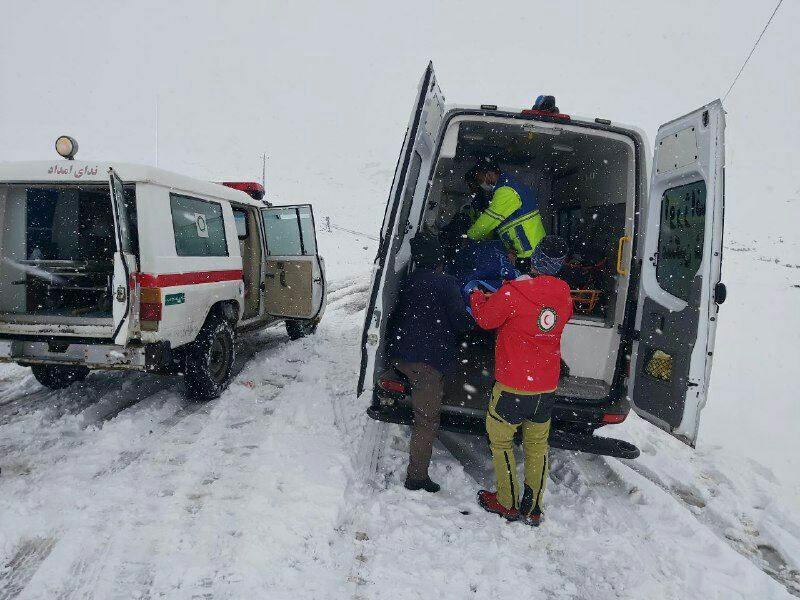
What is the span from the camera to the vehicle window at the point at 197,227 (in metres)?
4.33

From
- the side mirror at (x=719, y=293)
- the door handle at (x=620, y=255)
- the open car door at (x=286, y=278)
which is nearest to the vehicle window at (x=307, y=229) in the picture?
the open car door at (x=286, y=278)

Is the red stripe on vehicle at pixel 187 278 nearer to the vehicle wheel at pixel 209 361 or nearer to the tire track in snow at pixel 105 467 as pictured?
the vehicle wheel at pixel 209 361

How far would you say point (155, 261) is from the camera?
3865mm

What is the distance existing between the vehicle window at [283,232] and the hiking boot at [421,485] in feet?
13.6

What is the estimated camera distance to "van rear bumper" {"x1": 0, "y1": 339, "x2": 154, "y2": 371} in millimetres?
3842

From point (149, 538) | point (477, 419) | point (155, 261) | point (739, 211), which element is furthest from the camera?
point (739, 211)

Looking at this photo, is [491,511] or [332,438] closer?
[491,511]

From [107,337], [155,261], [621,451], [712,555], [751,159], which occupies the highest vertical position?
[751,159]

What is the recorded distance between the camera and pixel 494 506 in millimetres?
3166

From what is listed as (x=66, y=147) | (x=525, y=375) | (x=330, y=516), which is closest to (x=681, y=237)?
(x=525, y=375)

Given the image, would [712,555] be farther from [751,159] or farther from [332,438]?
[751,159]

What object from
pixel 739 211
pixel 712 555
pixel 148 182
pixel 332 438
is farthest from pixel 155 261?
pixel 739 211

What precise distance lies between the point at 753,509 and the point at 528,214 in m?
2.76

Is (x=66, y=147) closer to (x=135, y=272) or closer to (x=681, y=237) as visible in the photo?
(x=135, y=272)
